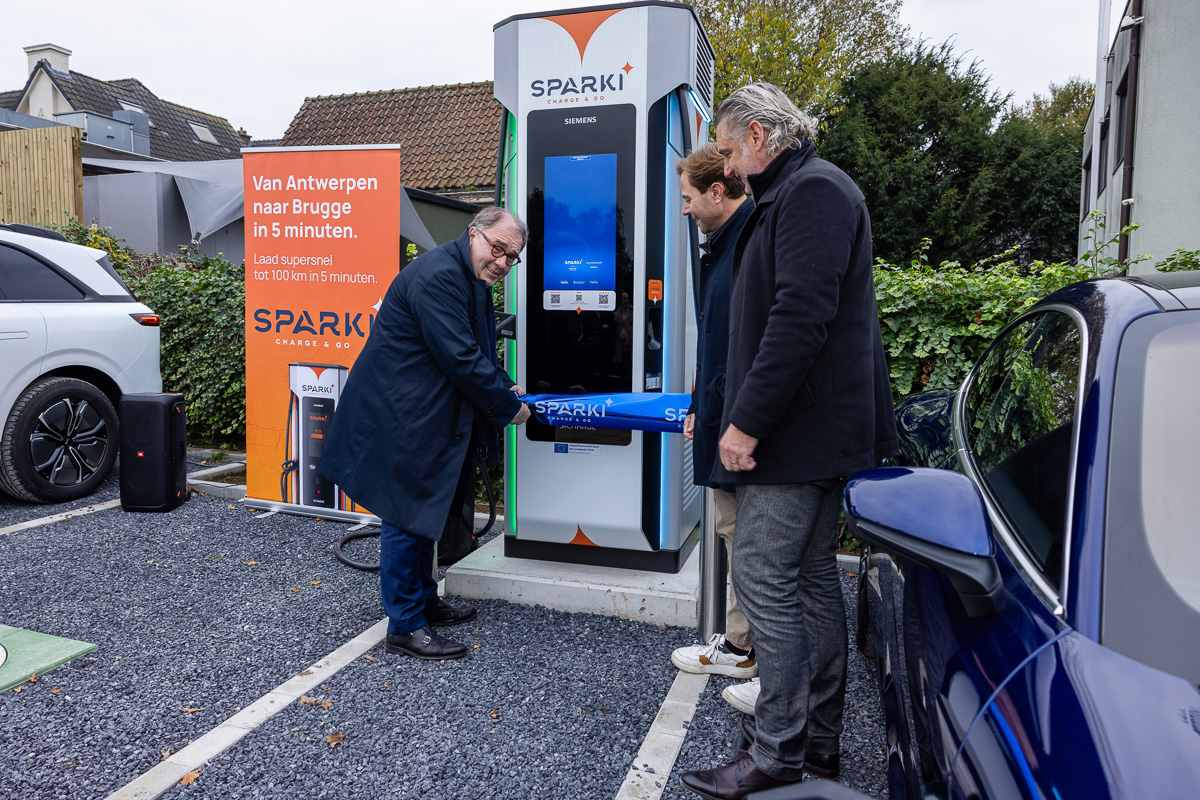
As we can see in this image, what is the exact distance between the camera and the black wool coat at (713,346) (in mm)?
2521

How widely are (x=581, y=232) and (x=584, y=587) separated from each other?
1.57 meters

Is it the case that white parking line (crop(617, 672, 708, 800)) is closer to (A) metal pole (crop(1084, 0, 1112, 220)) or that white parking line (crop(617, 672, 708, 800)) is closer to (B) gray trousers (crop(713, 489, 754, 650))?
(B) gray trousers (crop(713, 489, 754, 650))

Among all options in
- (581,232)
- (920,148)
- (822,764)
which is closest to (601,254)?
(581,232)

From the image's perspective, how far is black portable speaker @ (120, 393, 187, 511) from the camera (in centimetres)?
496

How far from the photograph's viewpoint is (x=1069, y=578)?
1181 millimetres

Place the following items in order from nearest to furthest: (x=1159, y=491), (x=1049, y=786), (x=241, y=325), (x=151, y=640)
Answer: (x=1049, y=786) → (x=1159, y=491) → (x=151, y=640) → (x=241, y=325)

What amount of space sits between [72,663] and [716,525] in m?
2.40

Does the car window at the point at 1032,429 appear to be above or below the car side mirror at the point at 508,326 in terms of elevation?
below

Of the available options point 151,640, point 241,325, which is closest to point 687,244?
point 151,640

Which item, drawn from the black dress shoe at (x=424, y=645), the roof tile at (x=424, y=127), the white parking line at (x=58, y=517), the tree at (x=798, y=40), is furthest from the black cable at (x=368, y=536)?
the tree at (x=798, y=40)

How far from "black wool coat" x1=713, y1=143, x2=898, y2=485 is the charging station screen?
153cm

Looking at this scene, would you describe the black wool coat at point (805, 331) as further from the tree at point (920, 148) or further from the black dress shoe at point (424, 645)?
the tree at point (920, 148)

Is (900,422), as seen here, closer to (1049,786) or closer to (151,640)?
(1049,786)

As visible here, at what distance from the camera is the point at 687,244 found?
12.1 feet
